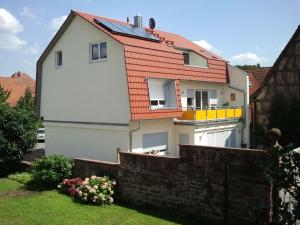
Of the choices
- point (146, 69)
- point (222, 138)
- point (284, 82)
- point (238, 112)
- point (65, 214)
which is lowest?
point (65, 214)

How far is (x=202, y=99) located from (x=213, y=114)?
263 cm

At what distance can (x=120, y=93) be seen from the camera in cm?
1847

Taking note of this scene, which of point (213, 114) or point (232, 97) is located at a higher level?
point (232, 97)

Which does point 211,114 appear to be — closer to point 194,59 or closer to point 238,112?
point 238,112

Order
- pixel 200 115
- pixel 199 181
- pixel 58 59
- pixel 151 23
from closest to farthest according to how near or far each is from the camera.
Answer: pixel 199 181 → pixel 200 115 → pixel 58 59 → pixel 151 23

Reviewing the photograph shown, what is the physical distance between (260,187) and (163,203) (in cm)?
374

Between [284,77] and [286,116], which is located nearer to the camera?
[286,116]

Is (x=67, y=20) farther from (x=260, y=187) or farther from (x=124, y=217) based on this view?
(x=260, y=187)

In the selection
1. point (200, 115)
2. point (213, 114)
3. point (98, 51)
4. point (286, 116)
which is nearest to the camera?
point (98, 51)

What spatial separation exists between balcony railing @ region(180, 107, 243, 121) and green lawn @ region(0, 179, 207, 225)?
377 inches

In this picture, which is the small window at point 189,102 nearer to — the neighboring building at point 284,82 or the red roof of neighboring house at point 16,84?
the neighboring building at point 284,82

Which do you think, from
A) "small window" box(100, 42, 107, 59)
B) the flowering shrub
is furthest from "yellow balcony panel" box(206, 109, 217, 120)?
the flowering shrub

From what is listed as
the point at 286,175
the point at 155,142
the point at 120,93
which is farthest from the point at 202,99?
the point at 286,175

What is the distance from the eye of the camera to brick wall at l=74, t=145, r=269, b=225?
32.8 ft
